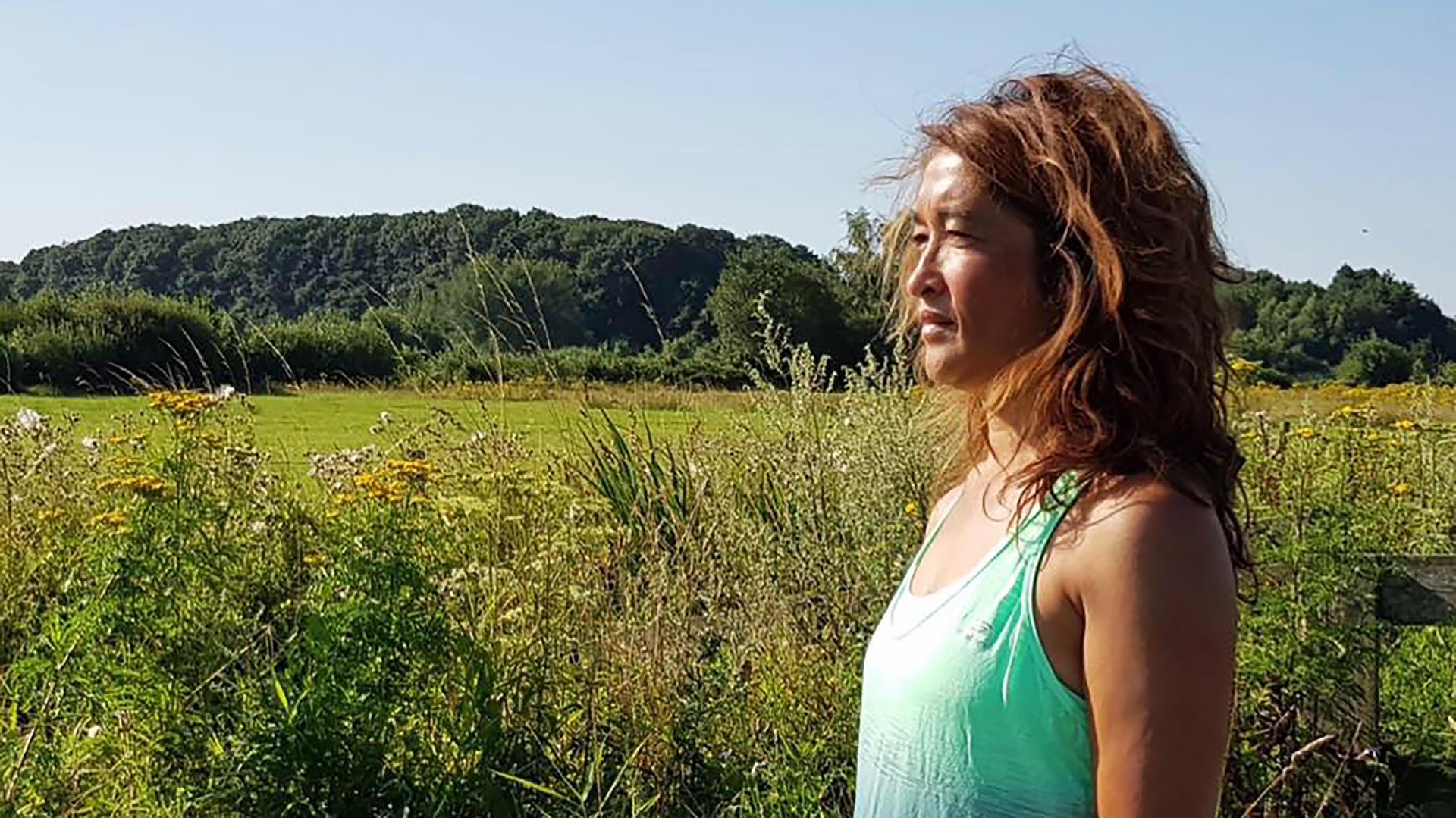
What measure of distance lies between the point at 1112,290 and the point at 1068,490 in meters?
0.19

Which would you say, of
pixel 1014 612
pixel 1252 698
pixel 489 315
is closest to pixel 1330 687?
pixel 1252 698

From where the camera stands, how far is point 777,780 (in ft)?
11.9

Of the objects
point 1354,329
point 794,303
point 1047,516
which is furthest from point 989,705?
point 1354,329

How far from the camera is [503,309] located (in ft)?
18.5

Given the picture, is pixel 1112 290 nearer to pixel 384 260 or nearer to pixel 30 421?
pixel 30 421

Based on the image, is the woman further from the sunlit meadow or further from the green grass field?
the green grass field

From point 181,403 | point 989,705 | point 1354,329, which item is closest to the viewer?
point 989,705

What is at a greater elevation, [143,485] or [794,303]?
[794,303]

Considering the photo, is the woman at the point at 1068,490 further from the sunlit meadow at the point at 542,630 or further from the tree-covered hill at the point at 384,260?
the tree-covered hill at the point at 384,260

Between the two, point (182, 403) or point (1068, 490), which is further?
point (182, 403)

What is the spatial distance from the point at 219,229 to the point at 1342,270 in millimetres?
31738

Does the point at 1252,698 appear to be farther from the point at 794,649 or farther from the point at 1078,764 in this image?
the point at 1078,764

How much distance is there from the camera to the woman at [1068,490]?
3.80 ft

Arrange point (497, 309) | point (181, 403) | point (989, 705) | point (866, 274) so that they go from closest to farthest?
point (989, 705)
point (866, 274)
point (181, 403)
point (497, 309)
